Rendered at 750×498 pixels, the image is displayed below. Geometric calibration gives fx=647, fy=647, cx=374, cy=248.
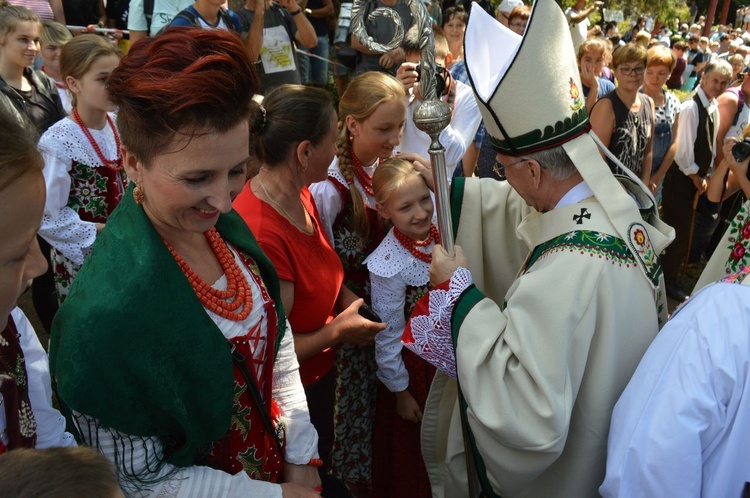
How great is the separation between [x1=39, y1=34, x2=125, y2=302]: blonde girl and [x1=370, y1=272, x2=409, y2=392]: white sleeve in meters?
1.52

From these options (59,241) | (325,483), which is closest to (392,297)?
(325,483)

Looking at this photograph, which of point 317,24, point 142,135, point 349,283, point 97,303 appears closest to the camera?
point 97,303

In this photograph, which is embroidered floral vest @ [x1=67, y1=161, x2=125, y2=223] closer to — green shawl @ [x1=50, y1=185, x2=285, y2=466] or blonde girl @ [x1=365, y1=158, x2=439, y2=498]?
blonde girl @ [x1=365, y1=158, x2=439, y2=498]

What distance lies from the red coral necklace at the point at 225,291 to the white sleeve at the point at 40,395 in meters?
0.37

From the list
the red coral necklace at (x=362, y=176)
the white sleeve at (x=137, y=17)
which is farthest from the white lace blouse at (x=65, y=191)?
the white sleeve at (x=137, y=17)

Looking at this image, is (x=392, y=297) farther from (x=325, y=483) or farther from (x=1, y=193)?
(x=1, y=193)

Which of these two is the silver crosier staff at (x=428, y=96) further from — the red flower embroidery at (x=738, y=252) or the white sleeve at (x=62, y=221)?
the white sleeve at (x=62, y=221)

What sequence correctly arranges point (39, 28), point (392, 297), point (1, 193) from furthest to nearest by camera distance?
point (39, 28) < point (392, 297) < point (1, 193)

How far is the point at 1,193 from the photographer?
1030mm

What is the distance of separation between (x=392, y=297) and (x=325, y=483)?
0.83 metres

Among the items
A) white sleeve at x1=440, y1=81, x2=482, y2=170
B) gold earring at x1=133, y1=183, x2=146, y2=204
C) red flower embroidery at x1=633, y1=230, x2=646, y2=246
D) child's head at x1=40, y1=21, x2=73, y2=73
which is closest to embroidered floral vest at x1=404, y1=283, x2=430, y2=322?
red flower embroidery at x1=633, y1=230, x2=646, y2=246

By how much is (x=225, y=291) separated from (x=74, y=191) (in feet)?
6.53

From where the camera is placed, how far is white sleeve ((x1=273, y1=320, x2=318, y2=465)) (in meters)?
1.85

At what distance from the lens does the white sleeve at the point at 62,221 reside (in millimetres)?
3082
